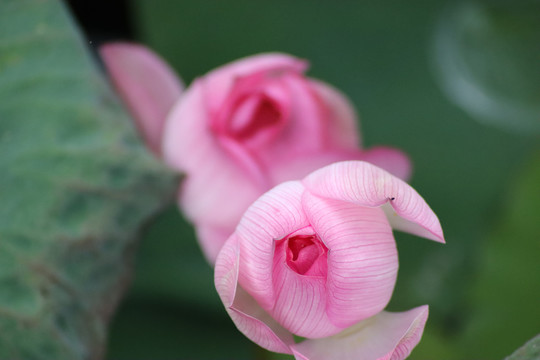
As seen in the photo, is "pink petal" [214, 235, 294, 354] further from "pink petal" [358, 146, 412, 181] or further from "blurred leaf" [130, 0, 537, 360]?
"blurred leaf" [130, 0, 537, 360]

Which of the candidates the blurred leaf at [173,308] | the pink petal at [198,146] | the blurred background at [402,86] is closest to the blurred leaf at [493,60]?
the blurred background at [402,86]

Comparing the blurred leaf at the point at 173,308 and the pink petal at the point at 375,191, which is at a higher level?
the pink petal at the point at 375,191

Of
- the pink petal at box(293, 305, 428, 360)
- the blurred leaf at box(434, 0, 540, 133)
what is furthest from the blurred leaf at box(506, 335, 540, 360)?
the blurred leaf at box(434, 0, 540, 133)

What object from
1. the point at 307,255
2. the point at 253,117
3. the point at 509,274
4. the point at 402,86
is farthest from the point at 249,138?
the point at 402,86

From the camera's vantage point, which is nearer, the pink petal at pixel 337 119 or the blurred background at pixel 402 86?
the pink petal at pixel 337 119

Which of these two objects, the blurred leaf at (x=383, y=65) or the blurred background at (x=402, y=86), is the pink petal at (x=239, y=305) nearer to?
the blurred background at (x=402, y=86)

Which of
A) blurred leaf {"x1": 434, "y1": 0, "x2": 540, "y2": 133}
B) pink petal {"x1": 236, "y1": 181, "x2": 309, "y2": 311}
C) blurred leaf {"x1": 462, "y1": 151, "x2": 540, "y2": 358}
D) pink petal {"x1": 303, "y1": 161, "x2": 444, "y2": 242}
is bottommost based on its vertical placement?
blurred leaf {"x1": 462, "y1": 151, "x2": 540, "y2": 358}

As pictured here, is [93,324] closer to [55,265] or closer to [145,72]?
[55,265]

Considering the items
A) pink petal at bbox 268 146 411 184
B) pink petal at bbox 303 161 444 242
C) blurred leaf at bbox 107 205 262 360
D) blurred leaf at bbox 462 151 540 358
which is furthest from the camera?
blurred leaf at bbox 107 205 262 360

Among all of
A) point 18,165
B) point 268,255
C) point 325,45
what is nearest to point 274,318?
point 268,255
